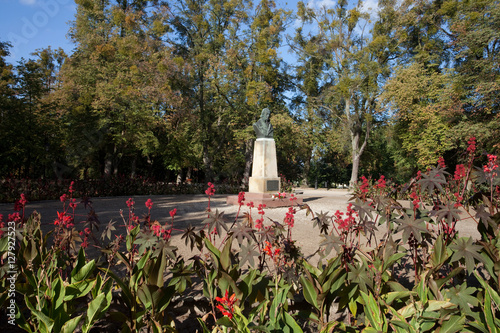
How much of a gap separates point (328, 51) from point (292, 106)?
627 centimetres

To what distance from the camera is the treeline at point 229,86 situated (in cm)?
1424

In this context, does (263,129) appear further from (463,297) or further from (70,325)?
(70,325)

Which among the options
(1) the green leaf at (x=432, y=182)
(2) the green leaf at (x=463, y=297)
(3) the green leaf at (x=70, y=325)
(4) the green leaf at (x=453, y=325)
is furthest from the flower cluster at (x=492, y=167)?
(3) the green leaf at (x=70, y=325)

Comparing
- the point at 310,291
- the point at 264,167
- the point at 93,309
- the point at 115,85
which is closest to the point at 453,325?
the point at 310,291

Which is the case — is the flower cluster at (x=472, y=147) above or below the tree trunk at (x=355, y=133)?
below

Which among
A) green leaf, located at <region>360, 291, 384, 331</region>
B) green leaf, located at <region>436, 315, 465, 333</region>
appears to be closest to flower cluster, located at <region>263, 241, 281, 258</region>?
green leaf, located at <region>360, 291, 384, 331</region>

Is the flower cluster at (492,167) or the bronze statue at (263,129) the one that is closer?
the flower cluster at (492,167)

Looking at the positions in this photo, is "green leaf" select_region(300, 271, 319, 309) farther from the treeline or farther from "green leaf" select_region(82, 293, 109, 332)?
the treeline

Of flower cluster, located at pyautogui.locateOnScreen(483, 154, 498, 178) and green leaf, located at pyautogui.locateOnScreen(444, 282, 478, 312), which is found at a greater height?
flower cluster, located at pyautogui.locateOnScreen(483, 154, 498, 178)

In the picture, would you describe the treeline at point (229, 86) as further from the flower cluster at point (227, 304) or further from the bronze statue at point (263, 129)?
the flower cluster at point (227, 304)

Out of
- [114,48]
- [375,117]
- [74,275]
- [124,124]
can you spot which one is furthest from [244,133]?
[74,275]

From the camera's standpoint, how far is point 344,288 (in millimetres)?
1871

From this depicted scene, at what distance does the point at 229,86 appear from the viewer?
19.4 m

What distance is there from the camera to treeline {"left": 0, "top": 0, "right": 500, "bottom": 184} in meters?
14.2
